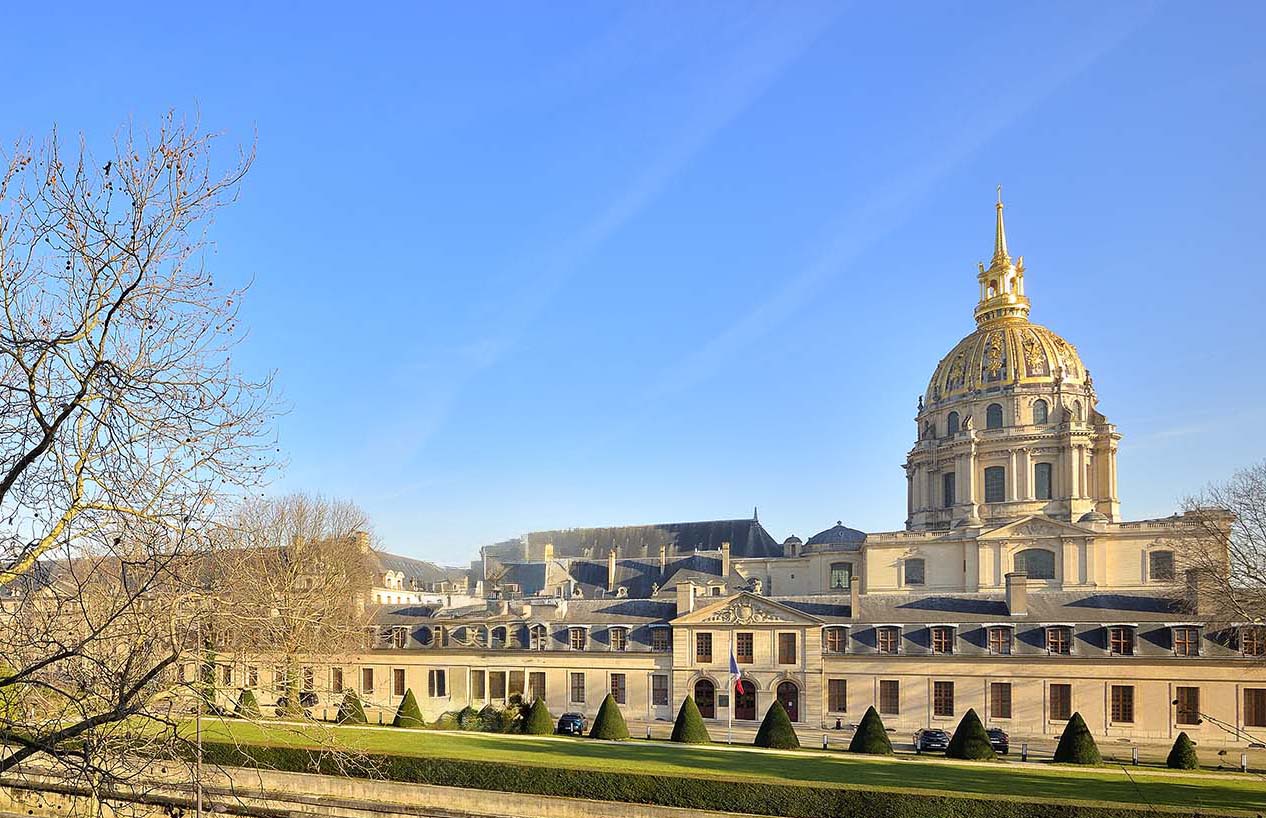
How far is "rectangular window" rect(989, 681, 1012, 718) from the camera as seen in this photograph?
37312mm

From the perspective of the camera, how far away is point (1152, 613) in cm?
3722

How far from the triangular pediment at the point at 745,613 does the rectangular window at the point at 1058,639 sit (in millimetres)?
9098

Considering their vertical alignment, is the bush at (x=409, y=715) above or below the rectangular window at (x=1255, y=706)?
below

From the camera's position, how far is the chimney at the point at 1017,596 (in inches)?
1532

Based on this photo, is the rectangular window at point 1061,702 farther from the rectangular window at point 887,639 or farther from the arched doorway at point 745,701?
the arched doorway at point 745,701

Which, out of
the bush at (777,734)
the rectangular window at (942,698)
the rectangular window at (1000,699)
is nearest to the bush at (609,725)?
the bush at (777,734)

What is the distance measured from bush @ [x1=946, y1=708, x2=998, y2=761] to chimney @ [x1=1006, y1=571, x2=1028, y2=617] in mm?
10062

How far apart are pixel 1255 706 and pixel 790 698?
16.5 metres

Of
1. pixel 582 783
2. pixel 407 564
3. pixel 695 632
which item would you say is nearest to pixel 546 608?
pixel 695 632

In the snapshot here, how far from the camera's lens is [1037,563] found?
6225cm

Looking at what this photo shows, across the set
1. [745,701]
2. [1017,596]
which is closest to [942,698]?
[1017,596]

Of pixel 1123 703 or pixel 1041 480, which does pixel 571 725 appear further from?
pixel 1041 480

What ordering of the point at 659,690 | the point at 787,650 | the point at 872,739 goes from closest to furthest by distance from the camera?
the point at 872,739, the point at 787,650, the point at 659,690

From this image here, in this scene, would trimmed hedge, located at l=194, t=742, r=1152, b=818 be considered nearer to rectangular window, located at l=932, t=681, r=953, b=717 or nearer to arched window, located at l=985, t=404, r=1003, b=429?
rectangular window, located at l=932, t=681, r=953, b=717
